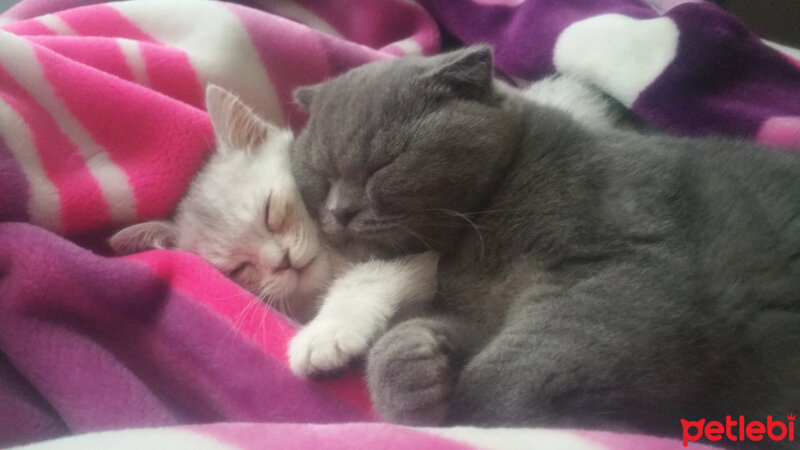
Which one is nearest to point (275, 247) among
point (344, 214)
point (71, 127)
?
point (344, 214)

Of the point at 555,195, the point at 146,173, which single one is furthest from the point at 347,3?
the point at 555,195

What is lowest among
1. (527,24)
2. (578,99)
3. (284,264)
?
(284,264)

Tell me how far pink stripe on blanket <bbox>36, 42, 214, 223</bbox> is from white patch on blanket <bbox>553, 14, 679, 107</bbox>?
0.71 m

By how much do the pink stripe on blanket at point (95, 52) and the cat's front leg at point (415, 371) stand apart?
0.69 meters

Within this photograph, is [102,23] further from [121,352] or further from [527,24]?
[527,24]

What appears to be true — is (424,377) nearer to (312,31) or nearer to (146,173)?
(146,173)

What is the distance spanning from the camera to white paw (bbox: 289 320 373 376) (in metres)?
0.76

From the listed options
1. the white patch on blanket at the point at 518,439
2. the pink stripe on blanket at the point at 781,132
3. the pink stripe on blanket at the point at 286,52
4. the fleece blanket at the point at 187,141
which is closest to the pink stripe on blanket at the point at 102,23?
the fleece blanket at the point at 187,141

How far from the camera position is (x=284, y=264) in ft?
3.15

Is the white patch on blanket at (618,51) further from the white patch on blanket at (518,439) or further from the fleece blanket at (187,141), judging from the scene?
the white patch on blanket at (518,439)

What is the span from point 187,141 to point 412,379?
0.63 m

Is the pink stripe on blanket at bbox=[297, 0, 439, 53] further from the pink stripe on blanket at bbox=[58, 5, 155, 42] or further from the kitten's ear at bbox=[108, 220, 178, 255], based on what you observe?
the kitten's ear at bbox=[108, 220, 178, 255]

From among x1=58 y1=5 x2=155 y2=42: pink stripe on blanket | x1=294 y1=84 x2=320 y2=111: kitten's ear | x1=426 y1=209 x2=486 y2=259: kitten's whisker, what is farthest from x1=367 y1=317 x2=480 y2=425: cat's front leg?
x1=58 y1=5 x2=155 y2=42: pink stripe on blanket

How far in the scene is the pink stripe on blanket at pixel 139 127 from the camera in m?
0.95
